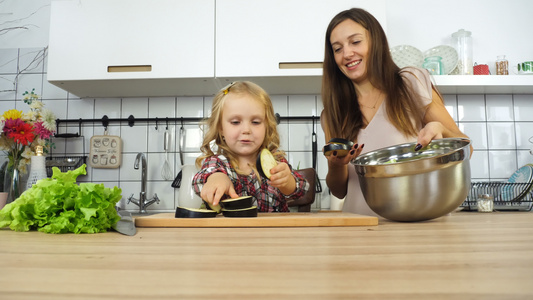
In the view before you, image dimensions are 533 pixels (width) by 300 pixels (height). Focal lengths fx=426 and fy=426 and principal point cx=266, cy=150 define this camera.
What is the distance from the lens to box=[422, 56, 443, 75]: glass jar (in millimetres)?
1972

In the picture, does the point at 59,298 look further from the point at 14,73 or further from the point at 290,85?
the point at 14,73

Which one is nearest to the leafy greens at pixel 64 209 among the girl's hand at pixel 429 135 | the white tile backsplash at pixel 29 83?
the girl's hand at pixel 429 135

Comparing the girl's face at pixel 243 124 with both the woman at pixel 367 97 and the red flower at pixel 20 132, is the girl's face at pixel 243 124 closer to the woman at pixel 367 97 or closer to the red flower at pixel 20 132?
the woman at pixel 367 97

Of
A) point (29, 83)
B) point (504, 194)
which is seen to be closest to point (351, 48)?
point (504, 194)

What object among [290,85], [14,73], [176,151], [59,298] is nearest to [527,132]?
[290,85]

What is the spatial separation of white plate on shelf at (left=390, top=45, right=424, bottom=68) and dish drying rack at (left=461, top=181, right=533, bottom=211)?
0.63 meters

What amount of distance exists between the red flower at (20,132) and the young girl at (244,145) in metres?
1.01

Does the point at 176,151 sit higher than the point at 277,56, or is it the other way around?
the point at 277,56

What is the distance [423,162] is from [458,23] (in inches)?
72.3

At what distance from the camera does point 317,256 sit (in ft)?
1.25

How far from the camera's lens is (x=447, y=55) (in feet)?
6.75

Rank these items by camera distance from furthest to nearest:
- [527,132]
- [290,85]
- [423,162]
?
[527,132], [290,85], [423,162]

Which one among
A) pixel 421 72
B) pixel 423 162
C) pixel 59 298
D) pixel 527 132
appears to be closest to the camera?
pixel 59 298

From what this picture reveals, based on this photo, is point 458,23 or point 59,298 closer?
point 59,298
